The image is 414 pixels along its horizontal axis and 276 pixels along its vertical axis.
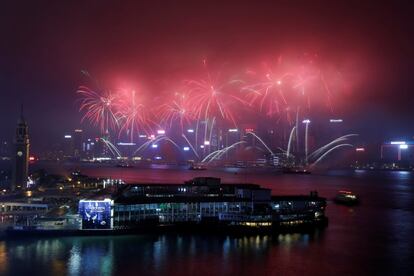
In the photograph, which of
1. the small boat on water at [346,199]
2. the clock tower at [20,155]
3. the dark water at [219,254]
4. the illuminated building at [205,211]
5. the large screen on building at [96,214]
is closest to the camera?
the dark water at [219,254]

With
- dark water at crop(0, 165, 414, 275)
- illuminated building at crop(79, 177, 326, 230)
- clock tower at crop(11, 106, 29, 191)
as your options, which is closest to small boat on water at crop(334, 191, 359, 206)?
illuminated building at crop(79, 177, 326, 230)

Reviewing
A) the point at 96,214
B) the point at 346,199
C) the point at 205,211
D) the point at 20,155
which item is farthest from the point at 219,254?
the point at 20,155

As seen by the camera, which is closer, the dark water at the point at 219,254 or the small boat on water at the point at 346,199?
the dark water at the point at 219,254

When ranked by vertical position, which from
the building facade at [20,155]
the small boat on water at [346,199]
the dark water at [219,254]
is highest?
the building facade at [20,155]

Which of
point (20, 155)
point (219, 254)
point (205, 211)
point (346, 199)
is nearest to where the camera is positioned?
point (219, 254)

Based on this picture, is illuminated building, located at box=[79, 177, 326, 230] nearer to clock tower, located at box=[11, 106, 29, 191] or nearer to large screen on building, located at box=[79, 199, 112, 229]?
large screen on building, located at box=[79, 199, 112, 229]

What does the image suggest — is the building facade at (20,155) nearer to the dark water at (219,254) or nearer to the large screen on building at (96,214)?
the large screen on building at (96,214)

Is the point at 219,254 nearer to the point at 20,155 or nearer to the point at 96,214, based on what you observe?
the point at 96,214

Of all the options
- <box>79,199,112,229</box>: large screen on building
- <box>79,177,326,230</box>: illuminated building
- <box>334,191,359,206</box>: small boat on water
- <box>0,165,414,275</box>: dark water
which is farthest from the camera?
<box>334,191,359,206</box>: small boat on water

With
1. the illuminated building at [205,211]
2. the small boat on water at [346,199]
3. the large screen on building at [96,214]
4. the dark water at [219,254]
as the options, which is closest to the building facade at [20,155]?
the illuminated building at [205,211]
